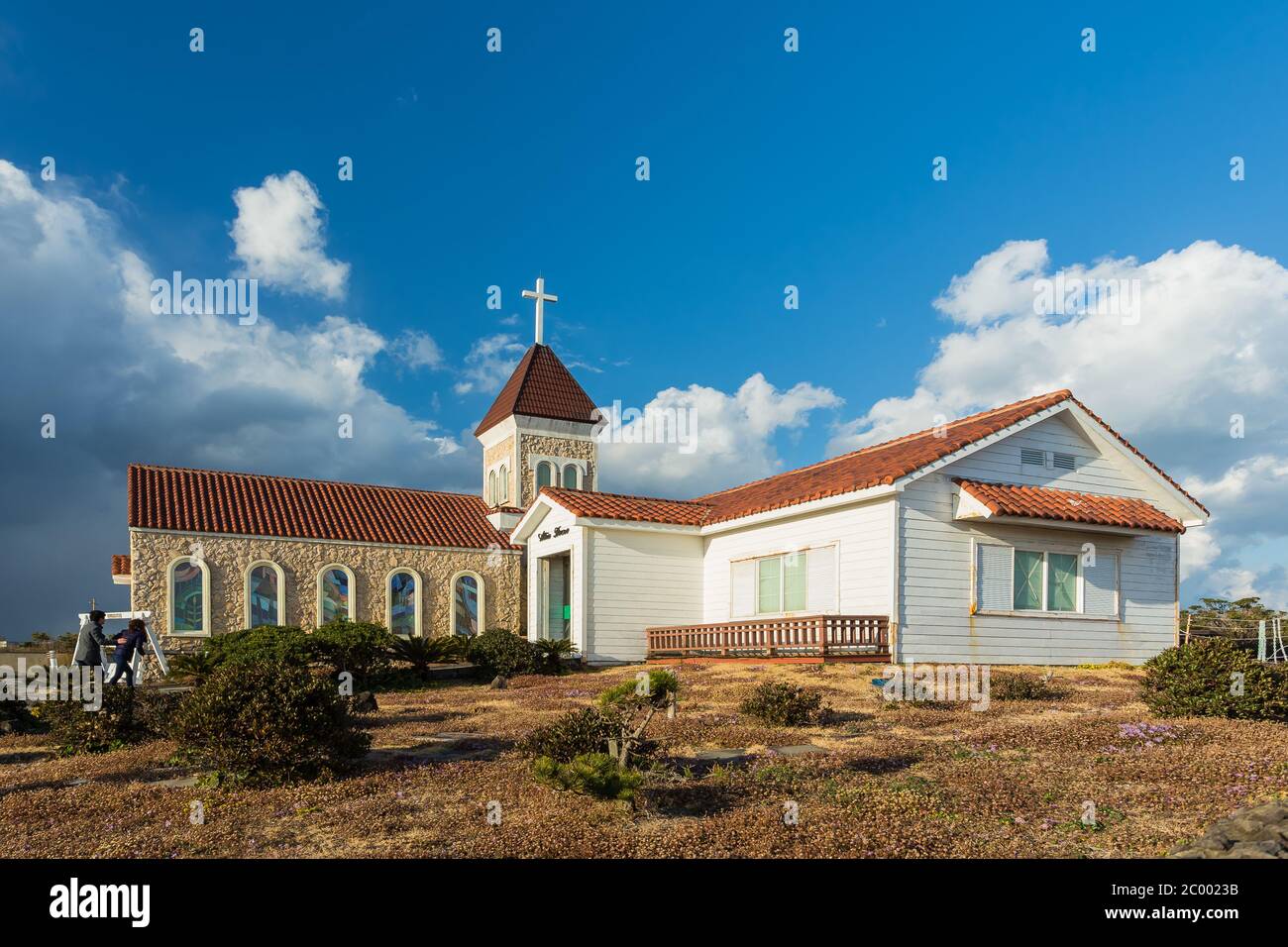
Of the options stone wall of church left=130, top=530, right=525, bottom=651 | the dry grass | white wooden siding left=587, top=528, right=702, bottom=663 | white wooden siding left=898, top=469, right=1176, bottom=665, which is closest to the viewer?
the dry grass

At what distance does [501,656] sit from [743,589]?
20.1ft

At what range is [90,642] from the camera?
15703mm

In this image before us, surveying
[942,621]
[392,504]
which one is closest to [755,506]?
[942,621]

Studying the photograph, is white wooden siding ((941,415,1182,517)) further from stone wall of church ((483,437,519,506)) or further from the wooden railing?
stone wall of church ((483,437,519,506))

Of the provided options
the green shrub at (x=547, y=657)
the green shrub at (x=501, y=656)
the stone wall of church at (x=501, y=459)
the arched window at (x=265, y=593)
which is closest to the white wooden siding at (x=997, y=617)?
the green shrub at (x=547, y=657)

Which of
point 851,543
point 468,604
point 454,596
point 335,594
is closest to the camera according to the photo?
point 851,543

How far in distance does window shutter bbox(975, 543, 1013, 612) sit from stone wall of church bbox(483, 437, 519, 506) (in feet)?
54.6

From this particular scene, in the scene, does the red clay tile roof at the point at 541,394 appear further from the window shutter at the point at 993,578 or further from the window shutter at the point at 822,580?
the window shutter at the point at 993,578

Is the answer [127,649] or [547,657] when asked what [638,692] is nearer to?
[127,649]

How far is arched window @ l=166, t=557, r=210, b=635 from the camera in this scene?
2459 cm

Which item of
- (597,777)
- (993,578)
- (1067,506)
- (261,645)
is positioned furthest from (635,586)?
(597,777)

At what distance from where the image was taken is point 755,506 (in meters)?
22.7

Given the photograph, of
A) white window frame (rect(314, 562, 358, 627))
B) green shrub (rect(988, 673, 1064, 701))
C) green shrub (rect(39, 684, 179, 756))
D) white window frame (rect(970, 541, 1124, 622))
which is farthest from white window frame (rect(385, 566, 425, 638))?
green shrub (rect(988, 673, 1064, 701))
